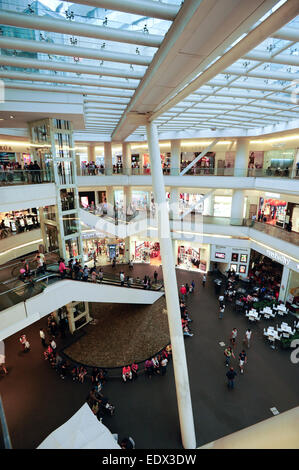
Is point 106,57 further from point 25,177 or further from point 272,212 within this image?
point 272,212

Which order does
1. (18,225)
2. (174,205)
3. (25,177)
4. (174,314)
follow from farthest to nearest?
(174,205)
(18,225)
(25,177)
(174,314)

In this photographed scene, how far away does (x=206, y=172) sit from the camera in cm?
1836

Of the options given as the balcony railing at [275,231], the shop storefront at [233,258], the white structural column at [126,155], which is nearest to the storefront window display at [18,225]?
the white structural column at [126,155]

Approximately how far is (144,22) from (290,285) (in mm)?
15932

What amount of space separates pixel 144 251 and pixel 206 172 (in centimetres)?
960

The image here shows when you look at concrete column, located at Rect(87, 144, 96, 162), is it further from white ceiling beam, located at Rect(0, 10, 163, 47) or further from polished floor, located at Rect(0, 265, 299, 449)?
white ceiling beam, located at Rect(0, 10, 163, 47)

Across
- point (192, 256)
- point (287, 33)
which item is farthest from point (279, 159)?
point (287, 33)

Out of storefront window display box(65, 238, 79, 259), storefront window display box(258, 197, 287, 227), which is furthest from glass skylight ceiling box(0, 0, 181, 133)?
storefront window display box(258, 197, 287, 227)

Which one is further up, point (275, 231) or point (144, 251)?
point (275, 231)

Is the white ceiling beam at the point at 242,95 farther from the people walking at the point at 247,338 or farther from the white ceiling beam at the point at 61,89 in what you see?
the people walking at the point at 247,338

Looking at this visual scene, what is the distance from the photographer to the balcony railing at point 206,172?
15781mm

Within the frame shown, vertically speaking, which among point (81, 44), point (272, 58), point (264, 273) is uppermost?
point (81, 44)

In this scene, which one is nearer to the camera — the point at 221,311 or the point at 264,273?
the point at 221,311
